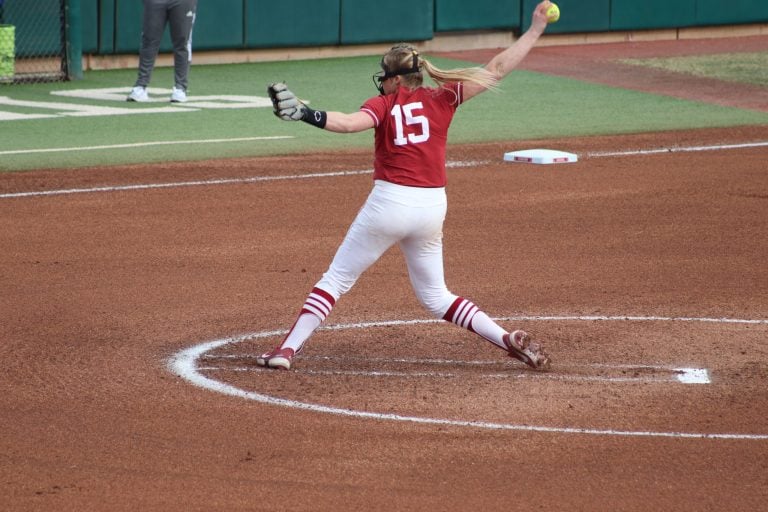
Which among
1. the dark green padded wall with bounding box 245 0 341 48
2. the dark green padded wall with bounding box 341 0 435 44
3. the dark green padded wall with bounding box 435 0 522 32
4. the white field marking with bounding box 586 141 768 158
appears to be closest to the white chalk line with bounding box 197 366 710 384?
the white field marking with bounding box 586 141 768 158

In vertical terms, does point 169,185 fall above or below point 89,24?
below

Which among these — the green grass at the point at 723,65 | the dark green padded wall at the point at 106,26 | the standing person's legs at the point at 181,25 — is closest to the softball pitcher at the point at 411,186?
the standing person's legs at the point at 181,25

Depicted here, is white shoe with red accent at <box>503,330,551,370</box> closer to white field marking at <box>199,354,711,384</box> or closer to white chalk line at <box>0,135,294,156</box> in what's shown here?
white field marking at <box>199,354,711,384</box>

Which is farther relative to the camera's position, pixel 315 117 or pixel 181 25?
pixel 181 25

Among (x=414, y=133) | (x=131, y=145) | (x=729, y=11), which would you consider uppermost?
(x=729, y=11)

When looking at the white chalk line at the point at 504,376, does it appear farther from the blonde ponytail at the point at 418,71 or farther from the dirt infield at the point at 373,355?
the blonde ponytail at the point at 418,71

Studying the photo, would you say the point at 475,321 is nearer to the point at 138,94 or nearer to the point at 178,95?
the point at 178,95

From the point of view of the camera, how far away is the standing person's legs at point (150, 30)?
1759 cm

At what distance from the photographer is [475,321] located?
290 inches

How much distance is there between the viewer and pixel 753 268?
33.2 feet

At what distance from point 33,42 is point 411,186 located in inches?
550

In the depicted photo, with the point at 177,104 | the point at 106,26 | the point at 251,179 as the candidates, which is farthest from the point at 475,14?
the point at 251,179

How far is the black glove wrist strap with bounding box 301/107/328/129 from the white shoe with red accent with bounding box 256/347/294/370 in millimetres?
1287

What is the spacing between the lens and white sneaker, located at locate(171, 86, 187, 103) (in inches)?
719
